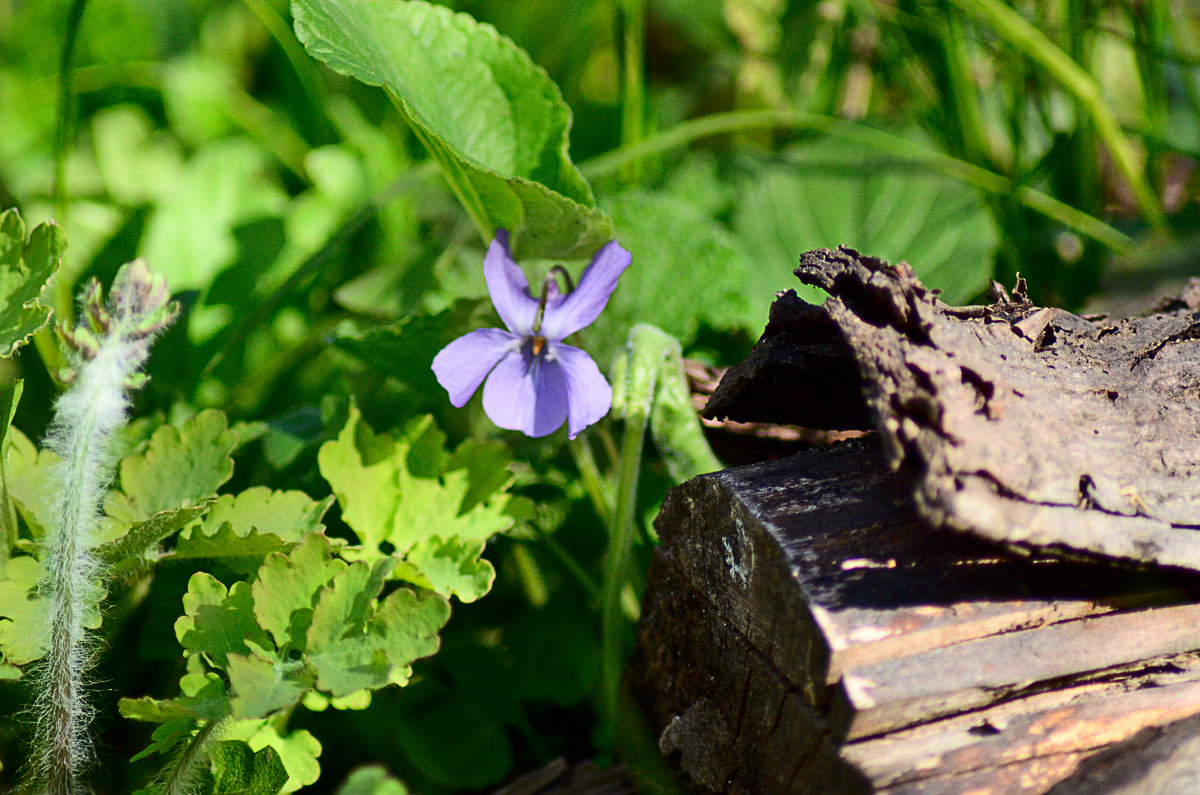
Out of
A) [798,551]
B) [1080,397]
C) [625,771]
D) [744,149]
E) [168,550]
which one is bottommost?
[625,771]

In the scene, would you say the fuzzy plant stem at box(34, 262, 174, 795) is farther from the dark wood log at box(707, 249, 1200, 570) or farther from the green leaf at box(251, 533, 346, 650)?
the dark wood log at box(707, 249, 1200, 570)

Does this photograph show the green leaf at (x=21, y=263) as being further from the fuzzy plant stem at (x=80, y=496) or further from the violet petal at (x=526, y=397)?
the violet petal at (x=526, y=397)

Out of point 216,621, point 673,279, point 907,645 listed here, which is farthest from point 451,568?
point 673,279

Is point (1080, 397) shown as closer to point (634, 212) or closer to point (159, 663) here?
point (634, 212)

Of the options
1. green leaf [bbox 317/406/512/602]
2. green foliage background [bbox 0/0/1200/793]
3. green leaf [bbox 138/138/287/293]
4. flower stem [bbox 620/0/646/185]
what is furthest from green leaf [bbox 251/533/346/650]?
flower stem [bbox 620/0/646/185]

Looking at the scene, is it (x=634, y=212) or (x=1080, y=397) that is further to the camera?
(x=634, y=212)

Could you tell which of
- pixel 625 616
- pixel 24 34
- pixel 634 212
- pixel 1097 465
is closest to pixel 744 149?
pixel 634 212
